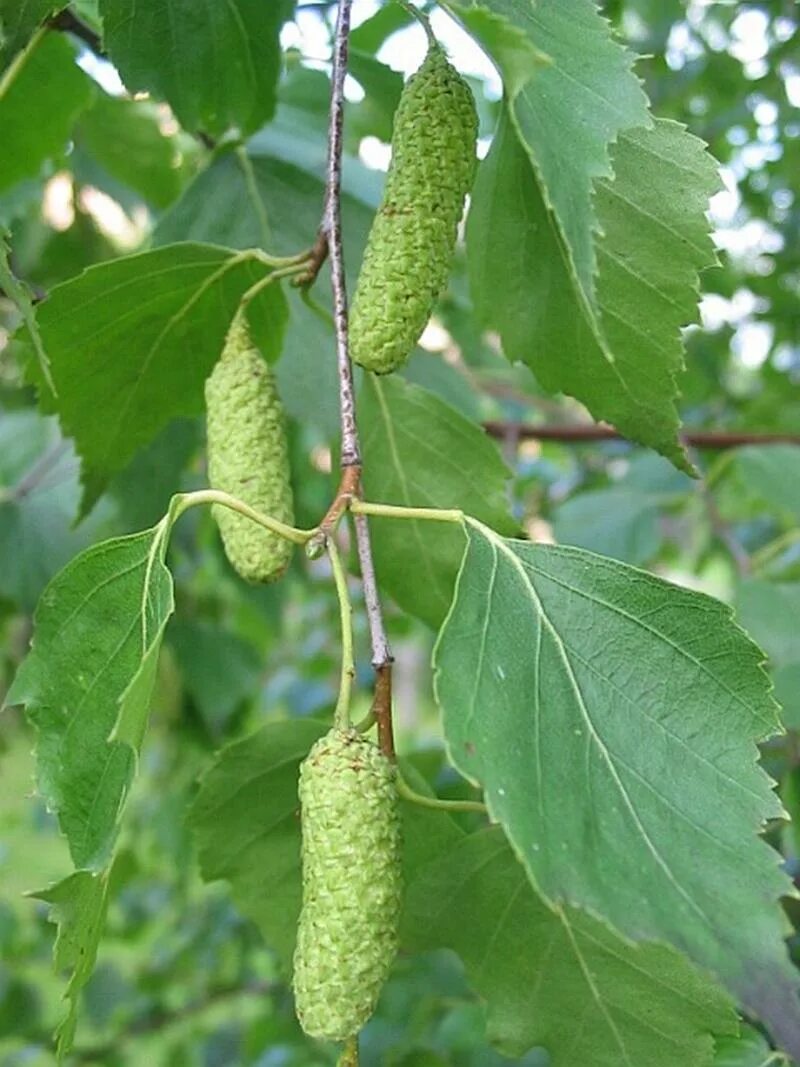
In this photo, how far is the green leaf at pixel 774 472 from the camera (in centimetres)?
200

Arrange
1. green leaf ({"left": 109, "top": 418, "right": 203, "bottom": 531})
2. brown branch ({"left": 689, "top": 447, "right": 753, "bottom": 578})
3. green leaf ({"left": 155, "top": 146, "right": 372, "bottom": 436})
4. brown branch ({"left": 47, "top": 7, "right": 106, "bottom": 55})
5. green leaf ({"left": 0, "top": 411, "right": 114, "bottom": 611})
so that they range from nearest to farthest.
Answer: brown branch ({"left": 47, "top": 7, "right": 106, "bottom": 55}), green leaf ({"left": 155, "top": 146, "right": 372, "bottom": 436}), green leaf ({"left": 109, "top": 418, "right": 203, "bottom": 531}), green leaf ({"left": 0, "top": 411, "right": 114, "bottom": 611}), brown branch ({"left": 689, "top": 447, "right": 753, "bottom": 578})

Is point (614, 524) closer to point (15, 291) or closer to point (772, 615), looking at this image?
point (772, 615)

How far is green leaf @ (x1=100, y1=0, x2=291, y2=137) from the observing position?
3.29 ft

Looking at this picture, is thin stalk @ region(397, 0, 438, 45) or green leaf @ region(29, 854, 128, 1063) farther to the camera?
thin stalk @ region(397, 0, 438, 45)

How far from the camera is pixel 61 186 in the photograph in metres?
2.14

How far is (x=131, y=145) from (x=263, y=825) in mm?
1078

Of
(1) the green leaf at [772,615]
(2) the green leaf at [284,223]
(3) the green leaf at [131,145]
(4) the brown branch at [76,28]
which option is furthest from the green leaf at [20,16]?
(1) the green leaf at [772,615]

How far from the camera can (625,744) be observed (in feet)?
2.29

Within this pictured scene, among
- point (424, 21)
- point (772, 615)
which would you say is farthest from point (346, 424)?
point (772, 615)

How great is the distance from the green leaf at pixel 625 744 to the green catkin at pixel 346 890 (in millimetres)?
69

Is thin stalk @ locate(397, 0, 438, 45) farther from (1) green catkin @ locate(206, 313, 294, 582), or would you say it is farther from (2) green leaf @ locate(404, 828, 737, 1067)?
(2) green leaf @ locate(404, 828, 737, 1067)

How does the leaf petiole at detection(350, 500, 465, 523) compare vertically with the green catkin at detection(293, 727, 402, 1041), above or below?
above

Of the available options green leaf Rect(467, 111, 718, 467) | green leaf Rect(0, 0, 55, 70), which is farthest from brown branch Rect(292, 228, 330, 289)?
green leaf Rect(0, 0, 55, 70)

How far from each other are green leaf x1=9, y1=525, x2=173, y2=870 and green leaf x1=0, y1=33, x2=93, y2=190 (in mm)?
612
